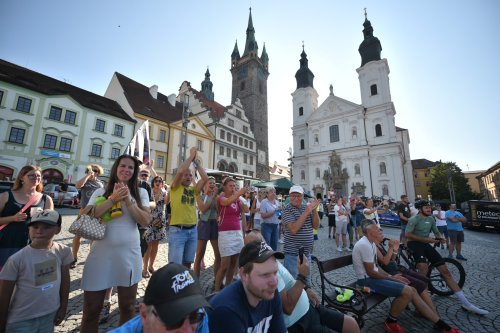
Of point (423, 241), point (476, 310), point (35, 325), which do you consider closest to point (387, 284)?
point (476, 310)

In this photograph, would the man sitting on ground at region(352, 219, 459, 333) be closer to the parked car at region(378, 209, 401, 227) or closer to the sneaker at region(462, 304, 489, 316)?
the sneaker at region(462, 304, 489, 316)

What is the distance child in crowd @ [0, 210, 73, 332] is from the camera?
177 cm

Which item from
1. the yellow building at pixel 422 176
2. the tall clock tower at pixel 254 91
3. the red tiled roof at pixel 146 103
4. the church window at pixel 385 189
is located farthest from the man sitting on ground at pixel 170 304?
the yellow building at pixel 422 176

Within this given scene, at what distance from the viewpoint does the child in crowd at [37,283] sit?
1.77 meters

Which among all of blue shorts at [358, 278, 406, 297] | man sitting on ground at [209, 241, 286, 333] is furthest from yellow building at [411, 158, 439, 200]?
man sitting on ground at [209, 241, 286, 333]

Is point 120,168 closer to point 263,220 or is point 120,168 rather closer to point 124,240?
point 124,240

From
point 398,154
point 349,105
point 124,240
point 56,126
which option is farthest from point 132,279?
point 349,105

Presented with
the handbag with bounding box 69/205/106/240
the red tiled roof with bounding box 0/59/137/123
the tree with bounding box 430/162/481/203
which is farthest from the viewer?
the tree with bounding box 430/162/481/203

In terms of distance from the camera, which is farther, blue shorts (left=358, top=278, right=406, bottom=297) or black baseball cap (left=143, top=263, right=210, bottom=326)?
blue shorts (left=358, top=278, right=406, bottom=297)

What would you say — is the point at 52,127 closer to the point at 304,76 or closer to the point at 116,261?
the point at 116,261

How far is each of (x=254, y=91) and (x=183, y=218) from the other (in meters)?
45.2

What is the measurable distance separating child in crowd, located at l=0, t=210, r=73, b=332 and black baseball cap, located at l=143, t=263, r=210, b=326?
157cm

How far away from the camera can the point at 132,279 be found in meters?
2.18

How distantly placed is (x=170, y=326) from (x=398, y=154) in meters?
40.0
